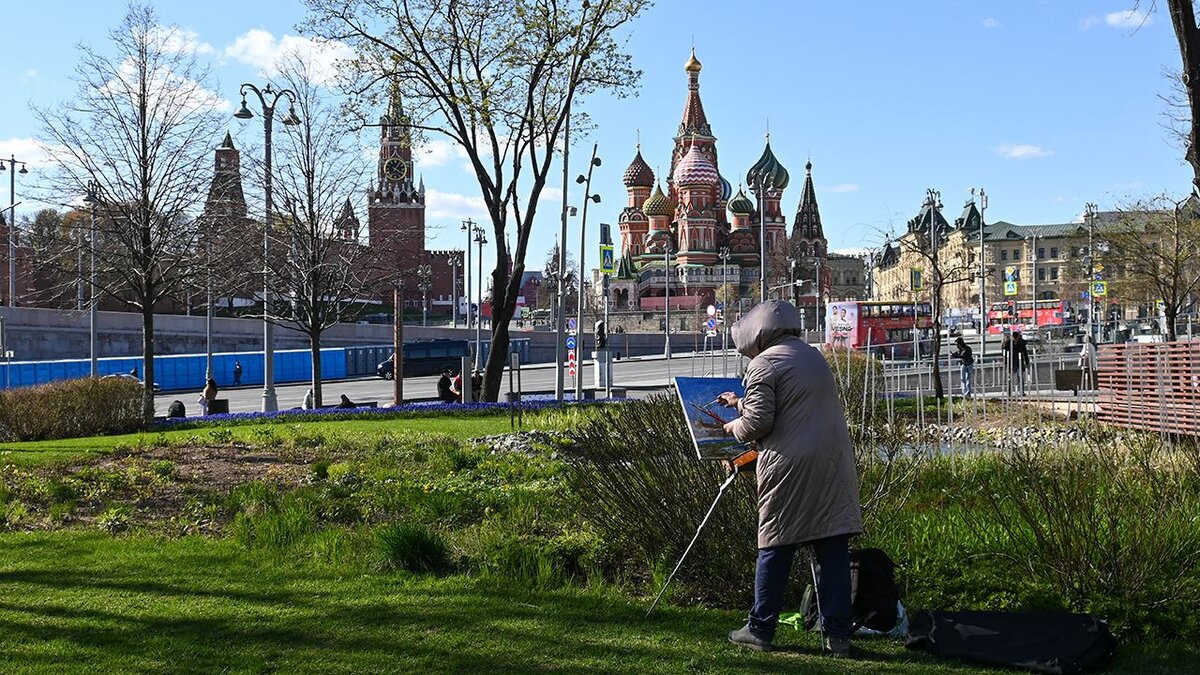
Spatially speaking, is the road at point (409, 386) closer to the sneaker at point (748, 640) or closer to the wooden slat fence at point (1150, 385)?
the wooden slat fence at point (1150, 385)

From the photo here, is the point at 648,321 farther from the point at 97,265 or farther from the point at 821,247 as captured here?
A: the point at 97,265

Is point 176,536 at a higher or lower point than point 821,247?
lower

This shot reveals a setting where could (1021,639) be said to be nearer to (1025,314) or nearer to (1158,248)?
(1158,248)

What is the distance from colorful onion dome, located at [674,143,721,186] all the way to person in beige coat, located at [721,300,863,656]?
355 feet

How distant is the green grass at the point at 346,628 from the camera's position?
17.1ft

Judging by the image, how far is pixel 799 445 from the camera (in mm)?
5242

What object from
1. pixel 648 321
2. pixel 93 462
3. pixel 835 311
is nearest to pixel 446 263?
pixel 648 321

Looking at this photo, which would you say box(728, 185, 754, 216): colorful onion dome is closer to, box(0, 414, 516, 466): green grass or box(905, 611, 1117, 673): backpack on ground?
box(0, 414, 516, 466): green grass

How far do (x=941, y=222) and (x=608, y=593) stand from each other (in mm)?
94987

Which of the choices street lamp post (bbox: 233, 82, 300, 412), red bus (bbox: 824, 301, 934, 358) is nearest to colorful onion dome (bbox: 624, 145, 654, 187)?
red bus (bbox: 824, 301, 934, 358)

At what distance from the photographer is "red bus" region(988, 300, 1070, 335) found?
3130 inches

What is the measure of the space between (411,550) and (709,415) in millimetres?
2378

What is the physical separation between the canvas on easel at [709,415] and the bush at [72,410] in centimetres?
1621

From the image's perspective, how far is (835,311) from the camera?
185 feet
